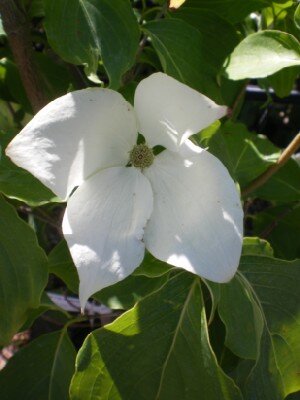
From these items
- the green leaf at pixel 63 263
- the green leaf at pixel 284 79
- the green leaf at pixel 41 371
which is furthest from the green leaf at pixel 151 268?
the green leaf at pixel 284 79

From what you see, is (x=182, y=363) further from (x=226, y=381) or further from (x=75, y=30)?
(x=75, y=30)

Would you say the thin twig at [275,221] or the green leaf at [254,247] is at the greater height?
the green leaf at [254,247]

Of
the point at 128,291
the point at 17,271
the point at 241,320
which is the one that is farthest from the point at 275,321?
the point at 17,271

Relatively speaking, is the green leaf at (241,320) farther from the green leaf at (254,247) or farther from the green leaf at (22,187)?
the green leaf at (22,187)

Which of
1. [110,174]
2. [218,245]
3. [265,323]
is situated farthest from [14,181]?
[265,323]

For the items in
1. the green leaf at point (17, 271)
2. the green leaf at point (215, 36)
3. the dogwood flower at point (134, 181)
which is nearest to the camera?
the dogwood flower at point (134, 181)

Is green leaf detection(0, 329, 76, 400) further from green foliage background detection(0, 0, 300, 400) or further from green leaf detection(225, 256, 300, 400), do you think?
green leaf detection(225, 256, 300, 400)
